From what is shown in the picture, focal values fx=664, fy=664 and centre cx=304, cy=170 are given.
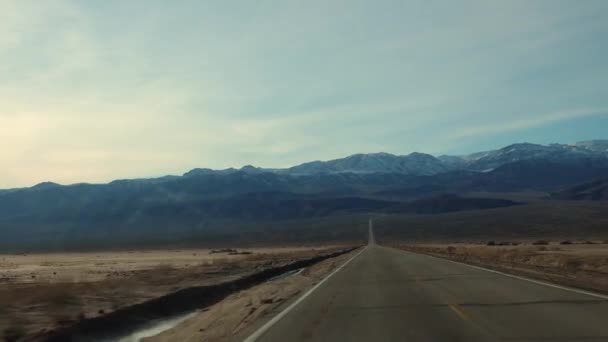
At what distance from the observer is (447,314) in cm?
1458

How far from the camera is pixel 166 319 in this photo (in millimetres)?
19016

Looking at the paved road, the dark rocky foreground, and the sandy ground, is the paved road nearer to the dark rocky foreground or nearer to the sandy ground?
the sandy ground

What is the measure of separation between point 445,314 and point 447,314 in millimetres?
46

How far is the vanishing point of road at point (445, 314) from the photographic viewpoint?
1185 cm

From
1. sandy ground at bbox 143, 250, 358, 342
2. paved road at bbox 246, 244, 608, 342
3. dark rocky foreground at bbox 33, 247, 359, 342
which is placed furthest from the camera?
dark rocky foreground at bbox 33, 247, 359, 342

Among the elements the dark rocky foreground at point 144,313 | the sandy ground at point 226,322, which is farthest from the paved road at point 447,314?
the dark rocky foreground at point 144,313

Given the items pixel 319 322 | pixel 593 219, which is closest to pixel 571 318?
pixel 319 322

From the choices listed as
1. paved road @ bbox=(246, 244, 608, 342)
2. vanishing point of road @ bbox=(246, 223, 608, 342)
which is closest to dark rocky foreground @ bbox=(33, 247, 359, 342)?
vanishing point of road @ bbox=(246, 223, 608, 342)

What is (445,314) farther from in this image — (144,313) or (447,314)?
(144,313)

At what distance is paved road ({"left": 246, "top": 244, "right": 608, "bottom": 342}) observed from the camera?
11836 millimetres

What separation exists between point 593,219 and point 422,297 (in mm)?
116917

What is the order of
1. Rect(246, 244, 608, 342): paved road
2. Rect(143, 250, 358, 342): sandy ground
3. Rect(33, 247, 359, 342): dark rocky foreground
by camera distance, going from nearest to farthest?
Rect(246, 244, 608, 342): paved road, Rect(143, 250, 358, 342): sandy ground, Rect(33, 247, 359, 342): dark rocky foreground

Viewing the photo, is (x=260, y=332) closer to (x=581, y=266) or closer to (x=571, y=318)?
(x=571, y=318)

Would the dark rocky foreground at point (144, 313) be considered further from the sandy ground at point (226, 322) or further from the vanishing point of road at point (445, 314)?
the vanishing point of road at point (445, 314)
